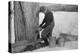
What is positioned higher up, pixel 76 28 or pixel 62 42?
pixel 76 28

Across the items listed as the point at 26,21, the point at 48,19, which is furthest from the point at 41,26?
the point at 26,21

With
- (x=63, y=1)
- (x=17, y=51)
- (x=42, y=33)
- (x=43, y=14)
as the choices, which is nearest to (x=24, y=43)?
(x=17, y=51)

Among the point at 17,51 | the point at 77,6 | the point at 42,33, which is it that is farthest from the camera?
the point at 77,6

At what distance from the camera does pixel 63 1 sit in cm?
539

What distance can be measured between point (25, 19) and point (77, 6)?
5.64ft

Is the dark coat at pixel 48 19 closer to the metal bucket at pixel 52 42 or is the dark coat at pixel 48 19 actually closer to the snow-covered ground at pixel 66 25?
the snow-covered ground at pixel 66 25

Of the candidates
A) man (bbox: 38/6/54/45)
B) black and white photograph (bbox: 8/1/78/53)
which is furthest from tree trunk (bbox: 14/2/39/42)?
man (bbox: 38/6/54/45)

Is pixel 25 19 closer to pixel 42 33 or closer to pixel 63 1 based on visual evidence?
pixel 42 33

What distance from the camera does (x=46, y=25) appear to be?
201 inches

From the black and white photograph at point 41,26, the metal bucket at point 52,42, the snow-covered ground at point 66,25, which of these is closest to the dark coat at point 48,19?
the black and white photograph at point 41,26

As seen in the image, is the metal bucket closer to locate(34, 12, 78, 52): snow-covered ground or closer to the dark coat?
locate(34, 12, 78, 52): snow-covered ground

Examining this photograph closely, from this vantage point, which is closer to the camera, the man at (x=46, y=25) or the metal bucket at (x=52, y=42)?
the man at (x=46, y=25)

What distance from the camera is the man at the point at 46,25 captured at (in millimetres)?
5062

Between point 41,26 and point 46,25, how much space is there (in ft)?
0.55
